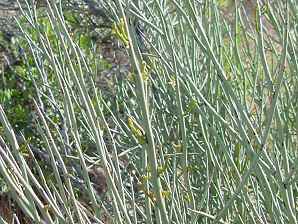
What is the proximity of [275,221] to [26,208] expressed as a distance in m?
0.65

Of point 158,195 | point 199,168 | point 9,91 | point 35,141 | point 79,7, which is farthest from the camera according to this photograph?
point 9,91

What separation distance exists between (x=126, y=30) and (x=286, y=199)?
62cm

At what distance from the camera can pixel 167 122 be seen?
9.54 ft

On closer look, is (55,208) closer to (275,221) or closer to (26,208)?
(26,208)

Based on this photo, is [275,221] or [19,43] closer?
[275,221]

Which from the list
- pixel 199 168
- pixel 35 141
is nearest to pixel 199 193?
pixel 199 168

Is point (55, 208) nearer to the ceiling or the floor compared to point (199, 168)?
nearer to the ceiling

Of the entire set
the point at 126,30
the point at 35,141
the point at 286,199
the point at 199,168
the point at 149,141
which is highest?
the point at 126,30

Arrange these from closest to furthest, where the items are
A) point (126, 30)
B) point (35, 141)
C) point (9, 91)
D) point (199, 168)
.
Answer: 1. point (126, 30)
2. point (199, 168)
3. point (35, 141)
4. point (9, 91)

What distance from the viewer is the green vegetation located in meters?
1.48

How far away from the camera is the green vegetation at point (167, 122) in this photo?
58.1 inches

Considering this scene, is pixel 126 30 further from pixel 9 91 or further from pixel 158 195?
pixel 9 91

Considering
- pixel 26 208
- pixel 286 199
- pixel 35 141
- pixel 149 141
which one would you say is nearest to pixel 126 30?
pixel 149 141

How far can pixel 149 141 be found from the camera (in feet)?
4.36
